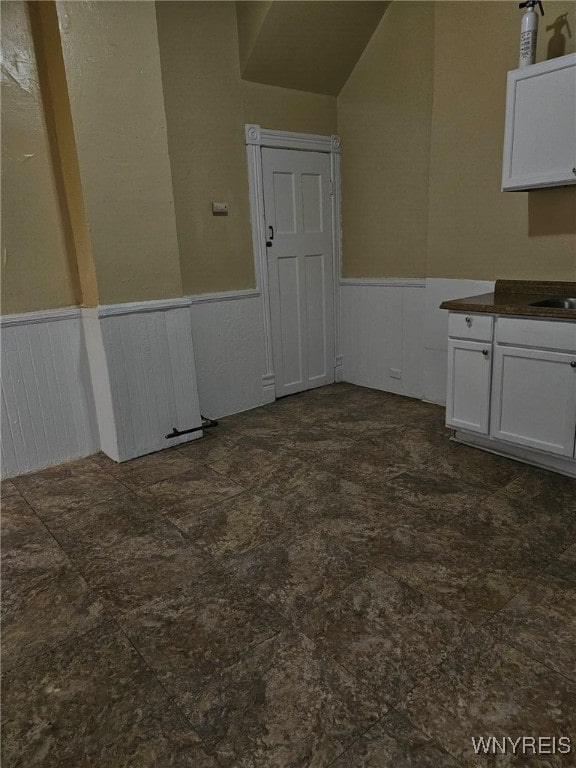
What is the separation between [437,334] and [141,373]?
202cm

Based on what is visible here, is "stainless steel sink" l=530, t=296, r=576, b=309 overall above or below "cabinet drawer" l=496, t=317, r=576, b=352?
above

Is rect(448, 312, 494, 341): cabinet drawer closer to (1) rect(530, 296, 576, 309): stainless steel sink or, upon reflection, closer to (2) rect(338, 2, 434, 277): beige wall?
(1) rect(530, 296, 576, 309): stainless steel sink

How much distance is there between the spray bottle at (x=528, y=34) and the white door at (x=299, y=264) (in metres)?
1.64

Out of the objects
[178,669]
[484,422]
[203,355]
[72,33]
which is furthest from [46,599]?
[72,33]

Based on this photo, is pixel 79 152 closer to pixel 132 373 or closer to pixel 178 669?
pixel 132 373

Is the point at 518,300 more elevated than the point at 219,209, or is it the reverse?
the point at 219,209

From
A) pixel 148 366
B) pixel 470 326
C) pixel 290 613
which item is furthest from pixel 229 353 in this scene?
pixel 290 613

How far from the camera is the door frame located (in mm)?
3539

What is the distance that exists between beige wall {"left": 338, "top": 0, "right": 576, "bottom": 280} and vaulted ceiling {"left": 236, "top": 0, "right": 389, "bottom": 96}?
0.16 metres

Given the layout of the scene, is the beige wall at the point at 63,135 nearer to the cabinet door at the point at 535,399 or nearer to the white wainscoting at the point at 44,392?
the white wainscoting at the point at 44,392

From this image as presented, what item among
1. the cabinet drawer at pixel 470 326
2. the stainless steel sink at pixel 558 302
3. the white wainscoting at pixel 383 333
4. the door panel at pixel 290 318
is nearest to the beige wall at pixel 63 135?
the door panel at pixel 290 318

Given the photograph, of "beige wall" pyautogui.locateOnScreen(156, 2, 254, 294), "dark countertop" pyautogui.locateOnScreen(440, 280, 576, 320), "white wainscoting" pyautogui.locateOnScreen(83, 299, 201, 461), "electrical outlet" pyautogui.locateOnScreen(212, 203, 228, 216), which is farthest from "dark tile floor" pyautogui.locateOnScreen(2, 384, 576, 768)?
"electrical outlet" pyautogui.locateOnScreen(212, 203, 228, 216)

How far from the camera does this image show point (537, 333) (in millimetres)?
2447

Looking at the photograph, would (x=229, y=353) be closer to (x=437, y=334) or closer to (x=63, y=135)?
(x=437, y=334)
